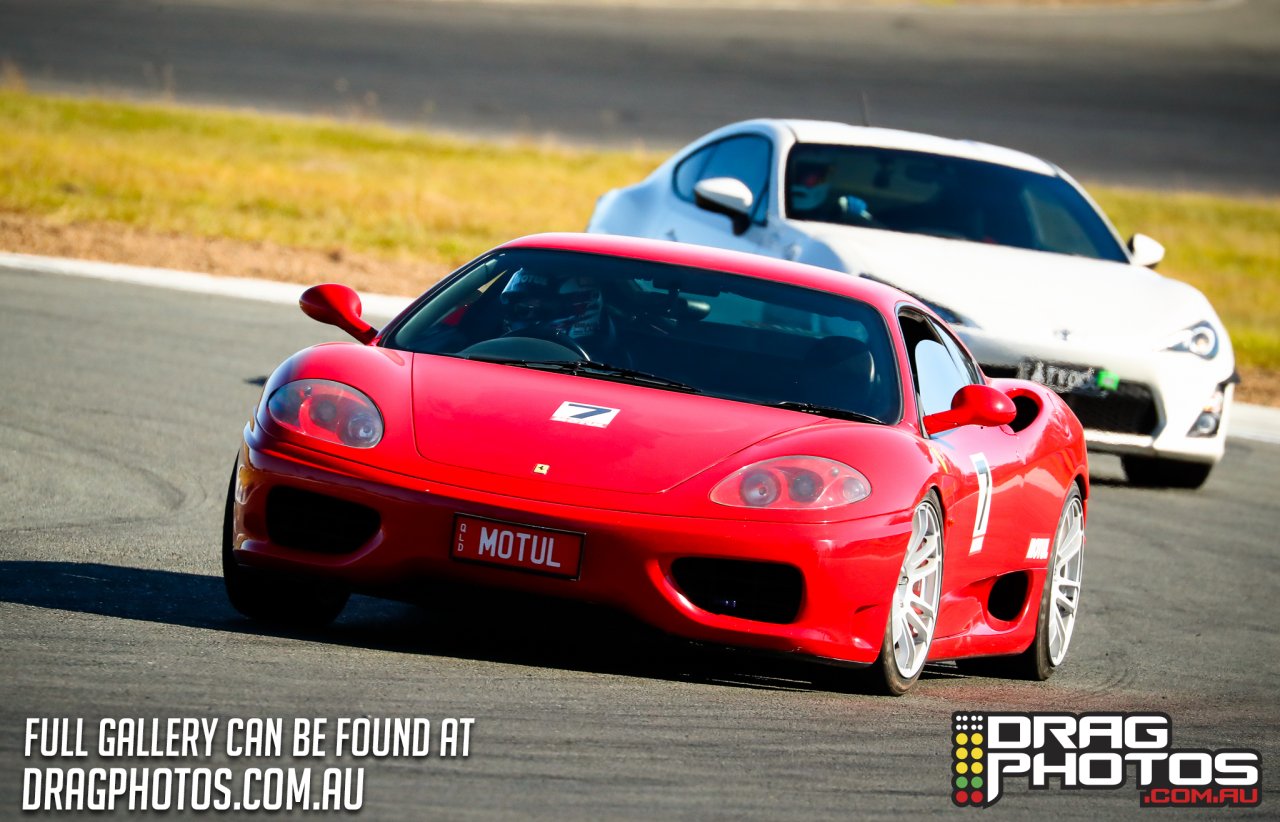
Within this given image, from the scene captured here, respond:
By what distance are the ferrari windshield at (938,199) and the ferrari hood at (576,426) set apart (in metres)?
5.62

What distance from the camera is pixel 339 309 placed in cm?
665

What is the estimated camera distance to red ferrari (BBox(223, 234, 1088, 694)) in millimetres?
5496

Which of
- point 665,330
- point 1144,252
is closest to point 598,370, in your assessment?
point 665,330

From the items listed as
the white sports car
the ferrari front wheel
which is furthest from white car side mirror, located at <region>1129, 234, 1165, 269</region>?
the ferrari front wheel

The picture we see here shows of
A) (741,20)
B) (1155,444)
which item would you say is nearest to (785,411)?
(1155,444)

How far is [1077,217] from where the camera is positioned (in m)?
12.3

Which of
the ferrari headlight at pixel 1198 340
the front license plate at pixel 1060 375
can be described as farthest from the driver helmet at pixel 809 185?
the ferrari headlight at pixel 1198 340

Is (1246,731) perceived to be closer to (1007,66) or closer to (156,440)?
(156,440)

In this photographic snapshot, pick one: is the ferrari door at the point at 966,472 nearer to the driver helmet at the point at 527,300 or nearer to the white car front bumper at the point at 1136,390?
the driver helmet at the point at 527,300

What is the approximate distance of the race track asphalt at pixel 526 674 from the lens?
15.1 feet

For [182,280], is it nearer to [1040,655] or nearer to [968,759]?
[1040,655]

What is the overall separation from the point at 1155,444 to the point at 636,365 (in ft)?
18.0

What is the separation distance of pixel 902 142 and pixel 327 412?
7.00m

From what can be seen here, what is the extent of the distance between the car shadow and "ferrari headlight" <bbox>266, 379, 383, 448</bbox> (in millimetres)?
505
